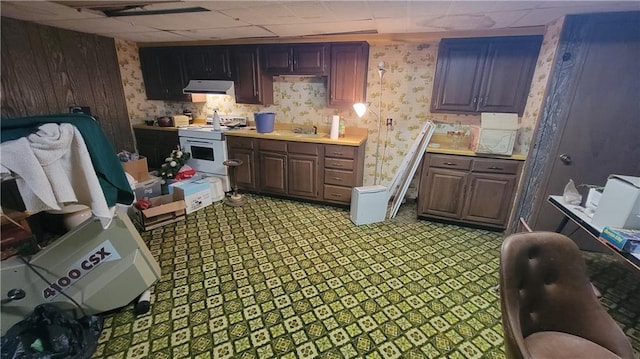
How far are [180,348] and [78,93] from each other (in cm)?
345

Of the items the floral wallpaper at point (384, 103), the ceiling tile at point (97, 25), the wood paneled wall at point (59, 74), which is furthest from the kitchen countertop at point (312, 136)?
the wood paneled wall at point (59, 74)

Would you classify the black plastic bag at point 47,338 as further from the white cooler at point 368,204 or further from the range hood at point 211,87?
the range hood at point 211,87

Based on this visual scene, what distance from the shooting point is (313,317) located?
1.79m

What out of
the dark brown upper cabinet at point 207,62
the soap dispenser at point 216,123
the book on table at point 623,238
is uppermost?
the dark brown upper cabinet at point 207,62

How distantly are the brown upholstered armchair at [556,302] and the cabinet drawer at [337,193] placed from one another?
2213 mm

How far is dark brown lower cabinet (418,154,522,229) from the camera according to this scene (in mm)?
2719

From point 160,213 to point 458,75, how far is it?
11.7ft

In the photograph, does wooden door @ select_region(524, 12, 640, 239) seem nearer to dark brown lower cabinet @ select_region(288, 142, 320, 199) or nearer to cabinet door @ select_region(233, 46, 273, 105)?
dark brown lower cabinet @ select_region(288, 142, 320, 199)

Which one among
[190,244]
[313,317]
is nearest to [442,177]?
[313,317]

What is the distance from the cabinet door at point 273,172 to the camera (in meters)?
3.51

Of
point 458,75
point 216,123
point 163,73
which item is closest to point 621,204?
point 458,75

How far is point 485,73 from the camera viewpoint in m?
2.70

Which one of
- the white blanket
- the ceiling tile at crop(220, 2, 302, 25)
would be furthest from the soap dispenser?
the white blanket

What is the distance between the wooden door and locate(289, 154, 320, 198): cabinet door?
2.34 meters
